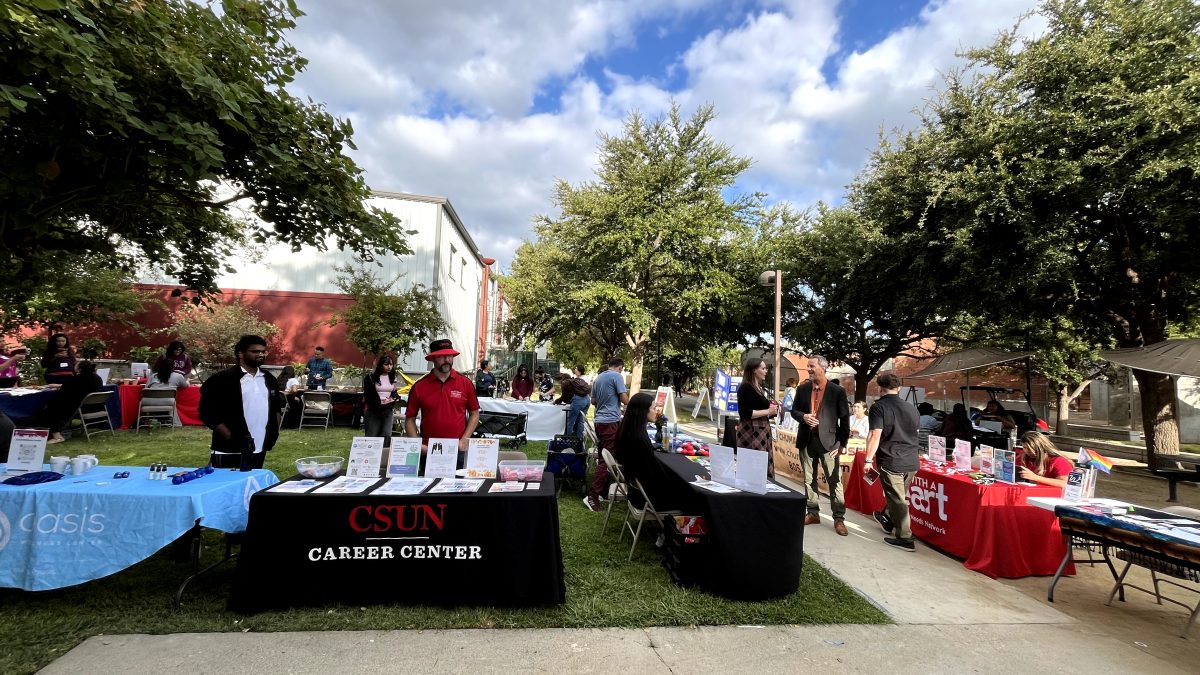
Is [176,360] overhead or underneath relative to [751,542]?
overhead

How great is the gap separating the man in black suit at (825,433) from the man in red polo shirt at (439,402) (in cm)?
340

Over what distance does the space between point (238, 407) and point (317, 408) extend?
753 cm

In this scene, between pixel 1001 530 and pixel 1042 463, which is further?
pixel 1042 463

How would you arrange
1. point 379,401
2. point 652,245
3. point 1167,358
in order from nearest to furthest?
1. point 379,401
2. point 1167,358
3. point 652,245

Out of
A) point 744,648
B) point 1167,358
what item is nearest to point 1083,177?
point 1167,358

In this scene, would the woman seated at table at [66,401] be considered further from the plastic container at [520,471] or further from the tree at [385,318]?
the plastic container at [520,471]

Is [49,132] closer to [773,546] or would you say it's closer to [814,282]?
[773,546]

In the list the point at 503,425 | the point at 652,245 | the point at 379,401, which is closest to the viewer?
the point at 379,401

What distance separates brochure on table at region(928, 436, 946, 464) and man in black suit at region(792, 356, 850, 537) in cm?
92

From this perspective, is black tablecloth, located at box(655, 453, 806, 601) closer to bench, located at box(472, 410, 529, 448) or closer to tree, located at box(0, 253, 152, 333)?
bench, located at box(472, 410, 529, 448)

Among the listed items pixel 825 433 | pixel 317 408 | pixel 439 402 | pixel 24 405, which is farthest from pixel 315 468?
pixel 317 408

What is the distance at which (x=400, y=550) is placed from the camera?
11.0 ft

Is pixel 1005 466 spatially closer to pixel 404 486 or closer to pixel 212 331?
pixel 404 486

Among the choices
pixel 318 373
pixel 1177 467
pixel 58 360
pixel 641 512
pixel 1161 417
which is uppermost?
pixel 58 360
